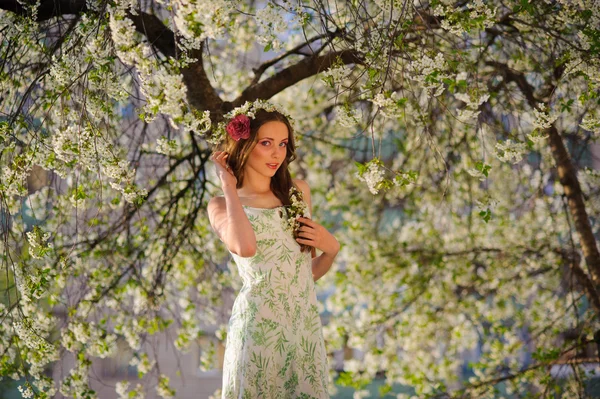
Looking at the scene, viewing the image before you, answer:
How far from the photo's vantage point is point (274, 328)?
2625 mm

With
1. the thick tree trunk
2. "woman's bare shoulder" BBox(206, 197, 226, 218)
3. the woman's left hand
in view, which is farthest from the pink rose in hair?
the thick tree trunk

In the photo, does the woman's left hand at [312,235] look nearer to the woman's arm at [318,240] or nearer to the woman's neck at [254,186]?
the woman's arm at [318,240]

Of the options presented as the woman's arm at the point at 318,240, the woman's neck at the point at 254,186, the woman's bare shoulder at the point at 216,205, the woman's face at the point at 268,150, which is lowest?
the woman's arm at the point at 318,240

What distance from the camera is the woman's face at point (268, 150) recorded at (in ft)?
9.30

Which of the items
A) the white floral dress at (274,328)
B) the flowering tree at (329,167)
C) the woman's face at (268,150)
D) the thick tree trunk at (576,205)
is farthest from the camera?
the thick tree trunk at (576,205)

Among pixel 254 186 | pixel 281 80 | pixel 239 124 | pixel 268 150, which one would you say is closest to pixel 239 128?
→ pixel 239 124

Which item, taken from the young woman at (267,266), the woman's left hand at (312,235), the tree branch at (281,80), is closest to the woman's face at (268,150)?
the young woman at (267,266)

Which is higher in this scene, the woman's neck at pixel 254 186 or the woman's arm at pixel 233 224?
the woman's neck at pixel 254 186

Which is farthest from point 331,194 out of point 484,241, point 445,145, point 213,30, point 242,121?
point 213,30

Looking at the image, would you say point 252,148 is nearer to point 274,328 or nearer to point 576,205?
point 274,328

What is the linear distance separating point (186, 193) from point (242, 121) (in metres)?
2.03

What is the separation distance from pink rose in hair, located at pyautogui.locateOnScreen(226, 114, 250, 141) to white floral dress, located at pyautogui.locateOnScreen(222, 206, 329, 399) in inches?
10.7

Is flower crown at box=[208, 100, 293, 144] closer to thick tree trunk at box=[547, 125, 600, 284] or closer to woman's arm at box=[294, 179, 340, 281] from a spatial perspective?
woman's arm at box=[294, 179, 340, 281]

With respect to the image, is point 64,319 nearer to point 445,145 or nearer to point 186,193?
point 186,193
